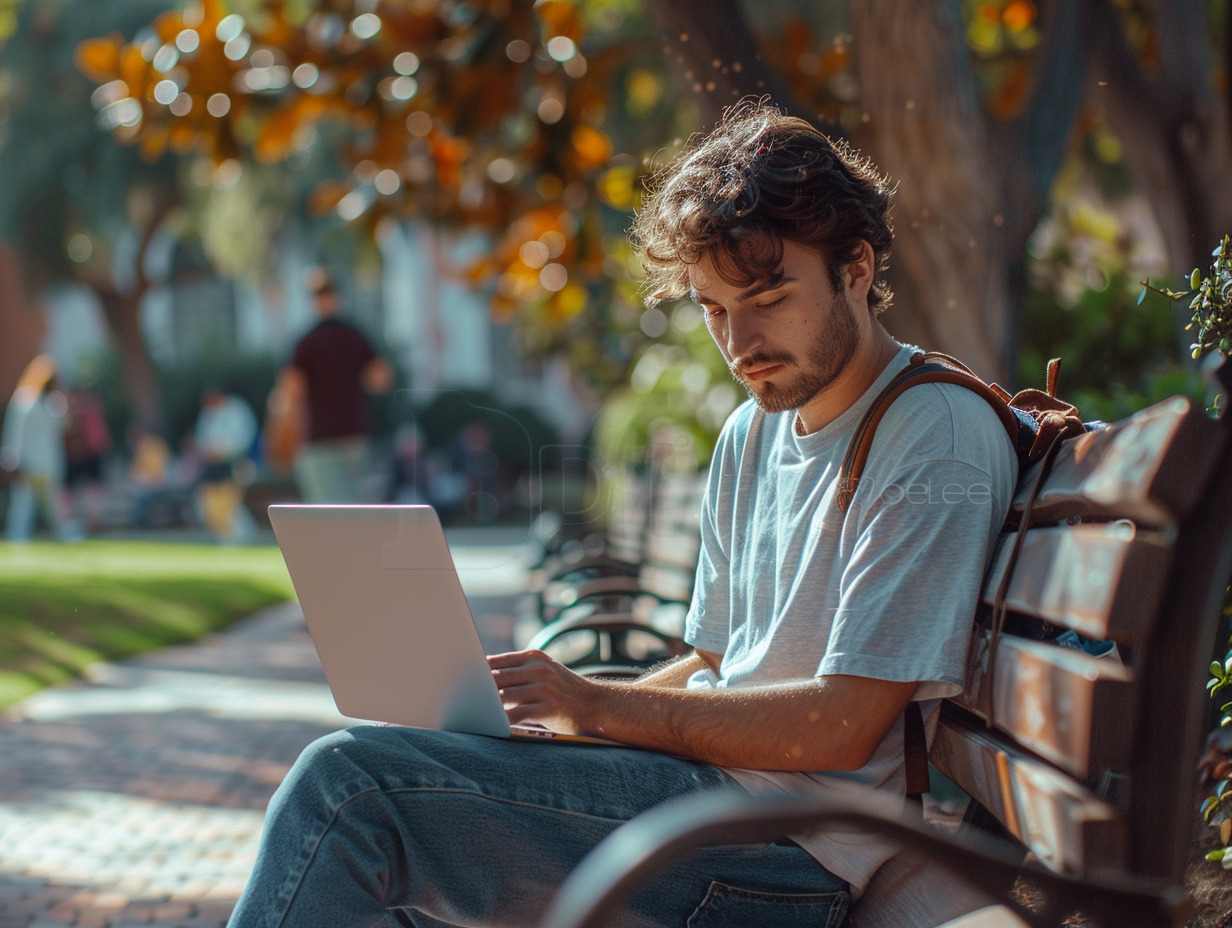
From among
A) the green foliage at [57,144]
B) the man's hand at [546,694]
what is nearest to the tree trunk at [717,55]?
the man's hand at [546,694]

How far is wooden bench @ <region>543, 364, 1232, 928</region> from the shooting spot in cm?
117

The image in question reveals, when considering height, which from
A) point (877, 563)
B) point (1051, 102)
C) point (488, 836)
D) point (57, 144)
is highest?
point (57, 144)

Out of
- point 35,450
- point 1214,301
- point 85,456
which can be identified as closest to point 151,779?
point 1214,301

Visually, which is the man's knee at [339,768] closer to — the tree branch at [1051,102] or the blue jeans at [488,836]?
the blue jeans at [488,836]

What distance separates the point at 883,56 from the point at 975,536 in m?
2.43

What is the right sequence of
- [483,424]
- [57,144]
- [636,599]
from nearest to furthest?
[636,599]
[57,144]
[483,424]

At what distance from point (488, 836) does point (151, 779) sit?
337cm

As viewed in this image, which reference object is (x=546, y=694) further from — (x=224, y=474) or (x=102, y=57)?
(x=224, y=474)

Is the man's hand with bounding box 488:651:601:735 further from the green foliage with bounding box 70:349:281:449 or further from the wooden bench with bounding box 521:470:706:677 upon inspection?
the green foliage with bounding box 70:349:281:449

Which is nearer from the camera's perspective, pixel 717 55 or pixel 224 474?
pixel 717 55

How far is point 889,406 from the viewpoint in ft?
6.11

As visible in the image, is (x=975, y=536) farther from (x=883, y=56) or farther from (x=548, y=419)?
(x=548, y=419)

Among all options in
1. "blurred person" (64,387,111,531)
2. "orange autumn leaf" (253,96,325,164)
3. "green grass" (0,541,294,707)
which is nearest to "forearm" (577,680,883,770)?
"orange autumn leaf" (253,96,325,164)

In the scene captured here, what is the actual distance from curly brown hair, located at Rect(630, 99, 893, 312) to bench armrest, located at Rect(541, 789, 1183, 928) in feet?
3.25
